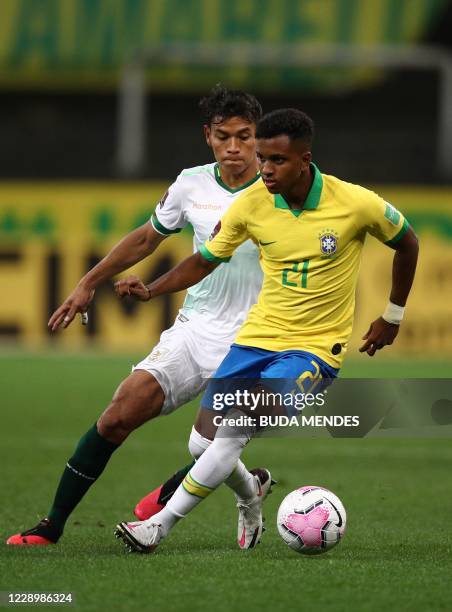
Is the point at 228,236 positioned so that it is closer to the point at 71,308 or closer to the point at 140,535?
the point at 71,308

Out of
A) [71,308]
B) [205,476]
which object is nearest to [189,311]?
[71,308]

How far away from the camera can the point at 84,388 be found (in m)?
14.0

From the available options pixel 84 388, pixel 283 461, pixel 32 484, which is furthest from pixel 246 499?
pixel 84 388

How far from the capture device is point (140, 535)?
5551 mm

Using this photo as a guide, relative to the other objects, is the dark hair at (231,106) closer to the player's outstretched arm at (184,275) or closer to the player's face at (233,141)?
the player's face at (233,141)

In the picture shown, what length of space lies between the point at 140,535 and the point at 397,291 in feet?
5.16

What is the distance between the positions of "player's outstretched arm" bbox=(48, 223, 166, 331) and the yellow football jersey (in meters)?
0.75

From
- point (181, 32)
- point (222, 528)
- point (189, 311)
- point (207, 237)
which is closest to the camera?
point (207, 237)

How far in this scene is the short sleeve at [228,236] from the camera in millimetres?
5793

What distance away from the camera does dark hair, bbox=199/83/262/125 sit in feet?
20.6

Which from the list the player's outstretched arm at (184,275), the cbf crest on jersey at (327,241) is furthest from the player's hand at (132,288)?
the cbf crest on jersey at (327,241)

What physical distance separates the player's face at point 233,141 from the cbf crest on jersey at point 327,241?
85 centimetres

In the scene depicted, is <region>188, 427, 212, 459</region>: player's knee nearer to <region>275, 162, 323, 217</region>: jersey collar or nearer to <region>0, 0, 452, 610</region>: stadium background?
<region>0, 0, 452, 610</region>: stadium background

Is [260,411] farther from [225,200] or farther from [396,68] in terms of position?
[396,68]
